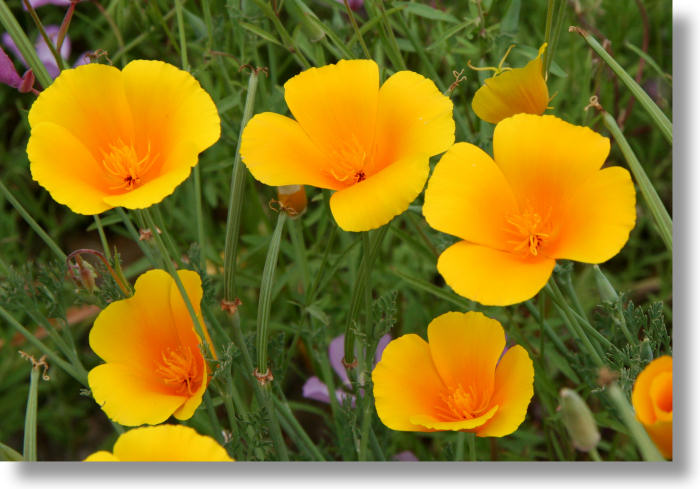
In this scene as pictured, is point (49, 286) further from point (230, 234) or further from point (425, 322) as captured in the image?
point (425, 322)

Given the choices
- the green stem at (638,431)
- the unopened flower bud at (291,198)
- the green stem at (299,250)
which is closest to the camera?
the green stem at (638,431)

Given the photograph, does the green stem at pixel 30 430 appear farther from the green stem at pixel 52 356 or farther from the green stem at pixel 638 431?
the green stem at pixel 638 431

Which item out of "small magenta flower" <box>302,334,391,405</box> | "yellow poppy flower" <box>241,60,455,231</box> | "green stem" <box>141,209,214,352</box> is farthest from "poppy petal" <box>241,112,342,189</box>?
"small magenta flower" <box>302,334,391,405</box>

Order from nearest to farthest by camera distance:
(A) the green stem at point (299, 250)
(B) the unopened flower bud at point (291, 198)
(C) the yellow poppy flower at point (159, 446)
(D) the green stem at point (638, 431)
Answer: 1. (D) the green stem at point (638, 431)
2. (C) the yellow poppy flower at point (159, 446)
3. (B) the unopened flower bud at point (291, 198)
4. (A) the green stem at point (299, 250)

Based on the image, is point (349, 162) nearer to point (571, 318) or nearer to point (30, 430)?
point (571, 318)

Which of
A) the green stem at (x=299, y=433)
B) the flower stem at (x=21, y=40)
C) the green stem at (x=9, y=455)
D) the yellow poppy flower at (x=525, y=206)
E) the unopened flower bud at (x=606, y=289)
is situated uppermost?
the flower stem at (x=21, y=40)

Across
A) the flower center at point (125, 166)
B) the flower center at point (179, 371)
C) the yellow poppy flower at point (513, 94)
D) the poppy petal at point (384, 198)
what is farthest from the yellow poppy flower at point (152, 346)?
the yellow poppy flower at point (513, 94)

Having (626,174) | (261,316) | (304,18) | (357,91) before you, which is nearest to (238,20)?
(304,18)
